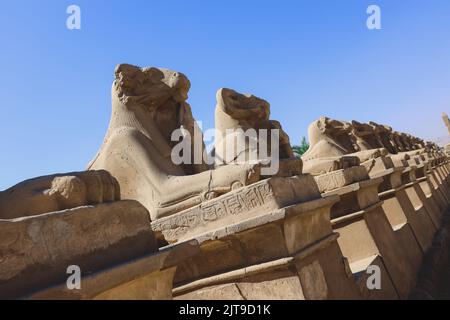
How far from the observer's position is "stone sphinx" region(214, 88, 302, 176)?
393 cm

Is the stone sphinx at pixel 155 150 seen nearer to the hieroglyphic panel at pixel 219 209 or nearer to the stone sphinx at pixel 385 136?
the hieroglyphic panel at pixel 219 209

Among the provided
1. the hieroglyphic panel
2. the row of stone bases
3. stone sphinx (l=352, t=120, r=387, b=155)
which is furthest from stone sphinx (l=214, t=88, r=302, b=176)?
stone sphinx (l=352, t=120, r=387, b=155)

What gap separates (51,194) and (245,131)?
2.67 meters

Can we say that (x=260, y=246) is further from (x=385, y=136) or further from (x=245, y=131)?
(x=385, y=136)

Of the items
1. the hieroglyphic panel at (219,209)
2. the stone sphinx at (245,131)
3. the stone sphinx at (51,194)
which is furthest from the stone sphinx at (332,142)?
the stone sphinx at (51,194)

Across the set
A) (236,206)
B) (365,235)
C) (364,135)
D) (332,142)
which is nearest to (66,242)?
(236,206)

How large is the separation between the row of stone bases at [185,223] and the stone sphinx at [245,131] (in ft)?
0.06

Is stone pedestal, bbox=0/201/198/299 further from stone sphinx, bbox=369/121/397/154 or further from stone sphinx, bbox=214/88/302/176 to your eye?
stone sphinx, bbox=369/121/397/154

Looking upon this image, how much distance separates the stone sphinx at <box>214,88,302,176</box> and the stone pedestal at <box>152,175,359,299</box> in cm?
93

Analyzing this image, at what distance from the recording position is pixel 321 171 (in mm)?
4840

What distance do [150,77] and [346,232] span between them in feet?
9.20

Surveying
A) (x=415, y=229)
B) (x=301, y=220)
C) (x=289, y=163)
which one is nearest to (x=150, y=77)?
(x=289, y=163)

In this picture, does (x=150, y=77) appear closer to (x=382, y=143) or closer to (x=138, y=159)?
(x=138, y=159)

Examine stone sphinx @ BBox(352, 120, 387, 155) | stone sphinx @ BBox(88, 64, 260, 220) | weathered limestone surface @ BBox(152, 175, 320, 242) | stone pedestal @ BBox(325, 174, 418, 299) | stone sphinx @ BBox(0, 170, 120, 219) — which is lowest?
stone pedestal @ BBox(325, 174, 418, 299)
